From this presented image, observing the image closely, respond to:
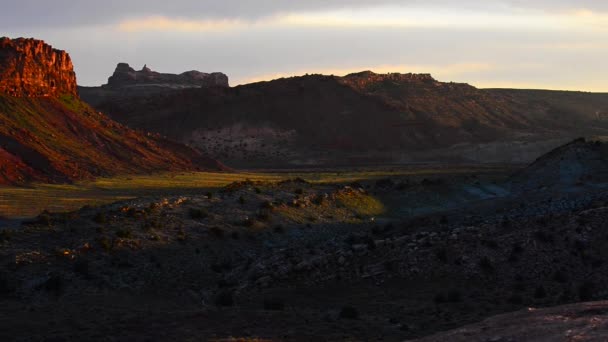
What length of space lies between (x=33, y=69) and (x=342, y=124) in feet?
207

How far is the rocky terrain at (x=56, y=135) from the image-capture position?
6956 cm

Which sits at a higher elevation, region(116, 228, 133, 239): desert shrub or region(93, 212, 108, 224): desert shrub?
region(93, 212, 108, 224): desert shrub

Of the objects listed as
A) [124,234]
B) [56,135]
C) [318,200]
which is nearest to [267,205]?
[318,200]

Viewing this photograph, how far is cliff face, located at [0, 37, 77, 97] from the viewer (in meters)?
83.0

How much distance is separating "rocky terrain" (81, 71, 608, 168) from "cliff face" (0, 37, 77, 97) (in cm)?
3678

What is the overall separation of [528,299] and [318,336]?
24.8ft

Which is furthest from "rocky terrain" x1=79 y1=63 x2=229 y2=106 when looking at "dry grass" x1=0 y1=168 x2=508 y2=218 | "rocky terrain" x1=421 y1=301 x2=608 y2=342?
"rocky terrain" x1=421 y1=301 x2=608 y2=342

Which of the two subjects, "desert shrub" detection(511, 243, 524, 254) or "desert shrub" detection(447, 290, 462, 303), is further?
"desert shrub" detection(511, 243, 524, 254)

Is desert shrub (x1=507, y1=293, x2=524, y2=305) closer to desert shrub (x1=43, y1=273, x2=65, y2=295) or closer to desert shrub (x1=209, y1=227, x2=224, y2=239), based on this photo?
desert shrub (x1=43, y1=273, x2=65, y2=295)

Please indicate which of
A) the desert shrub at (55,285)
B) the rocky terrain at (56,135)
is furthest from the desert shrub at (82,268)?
the rocky terrain at (56,135)

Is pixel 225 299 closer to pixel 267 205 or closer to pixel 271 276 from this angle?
pixel 271 276

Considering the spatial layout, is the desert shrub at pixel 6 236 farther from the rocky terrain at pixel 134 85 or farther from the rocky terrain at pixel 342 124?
the rocky terrain at pixel 134 85

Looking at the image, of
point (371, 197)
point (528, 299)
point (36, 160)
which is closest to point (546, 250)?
point (528, 299)

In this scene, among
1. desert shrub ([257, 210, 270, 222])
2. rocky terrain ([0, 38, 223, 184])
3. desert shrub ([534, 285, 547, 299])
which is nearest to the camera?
desert shrub ([534, 285, 547, 299])
